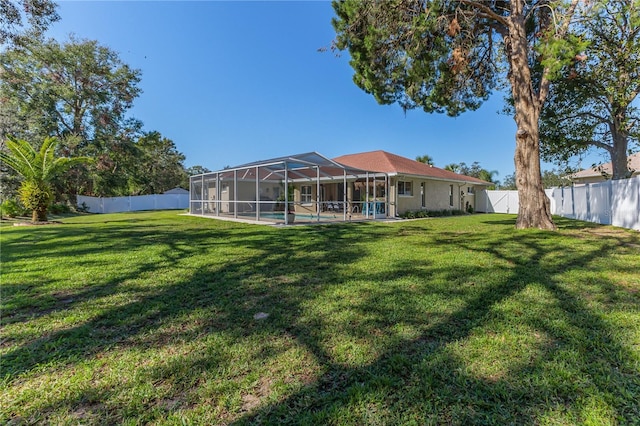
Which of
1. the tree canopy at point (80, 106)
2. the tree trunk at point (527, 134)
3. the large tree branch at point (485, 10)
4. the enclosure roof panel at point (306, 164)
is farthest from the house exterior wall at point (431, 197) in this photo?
the tree canopy at point (80, 106)

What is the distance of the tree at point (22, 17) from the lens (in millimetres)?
7871

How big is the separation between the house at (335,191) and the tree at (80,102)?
13.8m

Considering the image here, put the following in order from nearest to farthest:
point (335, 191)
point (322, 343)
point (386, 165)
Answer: point (322, 343) → point (386, 165) → point (335, 191)

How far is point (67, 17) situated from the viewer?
30.7 feet

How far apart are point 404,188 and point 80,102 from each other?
96.2ft

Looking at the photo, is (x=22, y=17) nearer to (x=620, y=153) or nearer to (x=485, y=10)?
(x=485, y=10)

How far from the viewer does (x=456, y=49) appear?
1019 cm

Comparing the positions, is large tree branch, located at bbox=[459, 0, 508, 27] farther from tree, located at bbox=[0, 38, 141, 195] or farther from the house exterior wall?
tree, located at bbox=[0, 38, 141, 195]

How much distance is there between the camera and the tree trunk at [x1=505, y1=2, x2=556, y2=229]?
9.94m

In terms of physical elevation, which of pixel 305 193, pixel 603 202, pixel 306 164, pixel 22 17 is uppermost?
pixel 22 17

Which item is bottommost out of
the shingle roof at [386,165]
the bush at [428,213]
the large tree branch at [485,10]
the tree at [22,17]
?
the bush at [428,213]

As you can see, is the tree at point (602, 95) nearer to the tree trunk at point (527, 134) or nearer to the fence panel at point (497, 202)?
the tree trunk at point (527, 134)

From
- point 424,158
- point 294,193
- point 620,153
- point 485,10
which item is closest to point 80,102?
point 294,193

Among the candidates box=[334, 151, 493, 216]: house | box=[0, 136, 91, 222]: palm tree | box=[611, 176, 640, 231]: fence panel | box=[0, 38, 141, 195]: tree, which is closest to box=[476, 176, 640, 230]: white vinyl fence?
Result: box=[611, 176, 640, 231]: fence panel
